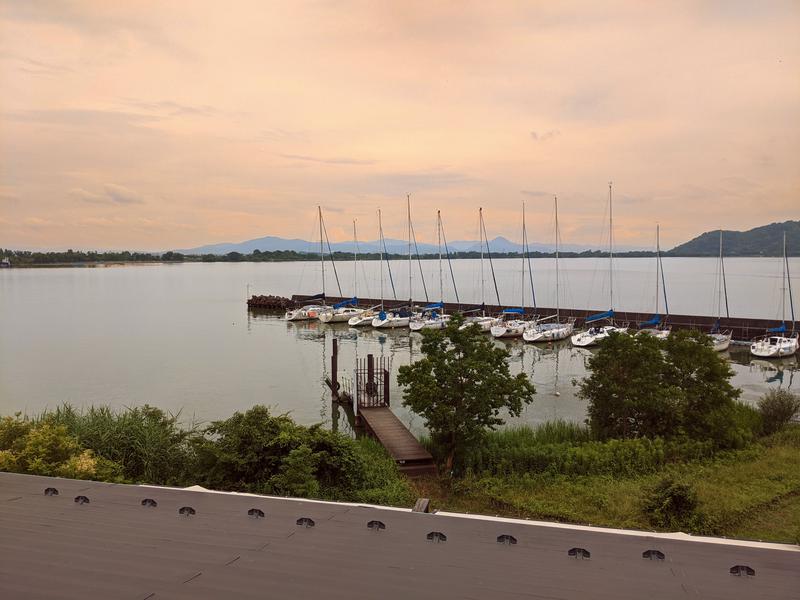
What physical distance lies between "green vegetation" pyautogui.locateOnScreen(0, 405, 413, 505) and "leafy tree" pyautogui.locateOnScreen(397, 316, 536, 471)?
224 centimetres

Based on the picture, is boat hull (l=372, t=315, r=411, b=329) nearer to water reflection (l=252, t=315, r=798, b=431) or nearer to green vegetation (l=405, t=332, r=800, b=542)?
water reflection (l=252, t=315, r=798, b=431)

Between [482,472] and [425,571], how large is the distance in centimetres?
1022

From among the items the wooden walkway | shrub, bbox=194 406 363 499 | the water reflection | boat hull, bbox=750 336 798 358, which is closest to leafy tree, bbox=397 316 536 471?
the wooden walkway

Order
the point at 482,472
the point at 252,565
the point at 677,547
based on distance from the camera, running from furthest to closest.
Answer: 1. the point at 482,472
2. the point at 677,547
3. the point at 252,565

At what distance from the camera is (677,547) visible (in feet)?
20.7

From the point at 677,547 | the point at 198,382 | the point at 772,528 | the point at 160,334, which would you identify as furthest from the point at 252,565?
the point at 160,334

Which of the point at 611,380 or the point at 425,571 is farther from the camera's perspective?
the point at 611,380

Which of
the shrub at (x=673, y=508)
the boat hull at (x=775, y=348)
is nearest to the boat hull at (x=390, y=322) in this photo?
the boat hull at (x=775, y=348)

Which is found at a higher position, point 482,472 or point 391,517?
point 391,517

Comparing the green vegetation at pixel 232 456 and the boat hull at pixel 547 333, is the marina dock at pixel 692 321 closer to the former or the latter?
the boat hull at pixel 547 333

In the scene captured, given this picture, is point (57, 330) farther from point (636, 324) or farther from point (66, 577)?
point (66, 577)

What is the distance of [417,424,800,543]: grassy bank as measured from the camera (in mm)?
12242

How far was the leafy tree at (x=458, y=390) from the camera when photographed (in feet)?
53.2

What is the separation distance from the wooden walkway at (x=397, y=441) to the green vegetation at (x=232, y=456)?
5.22 feet
